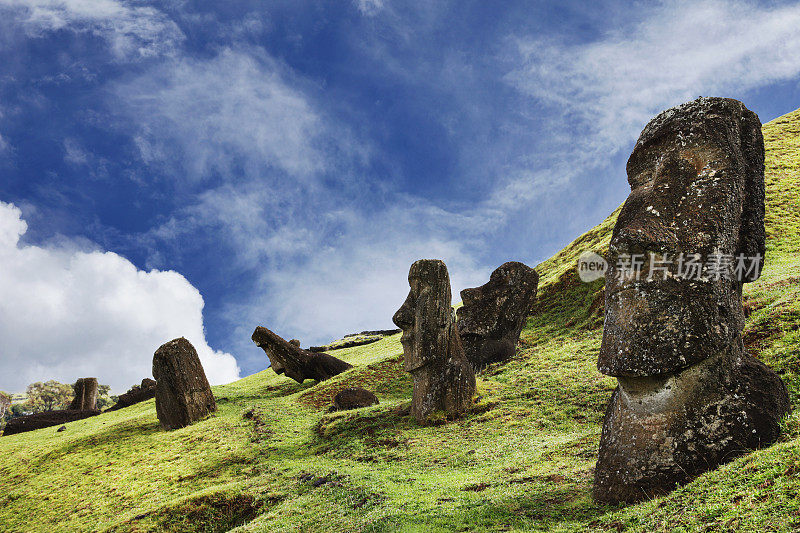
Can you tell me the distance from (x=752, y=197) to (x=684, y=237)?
2.08 meters

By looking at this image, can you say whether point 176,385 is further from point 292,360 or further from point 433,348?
point 433,348

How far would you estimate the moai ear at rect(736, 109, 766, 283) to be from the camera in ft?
28.9

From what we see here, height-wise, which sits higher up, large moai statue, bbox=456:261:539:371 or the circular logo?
the circular logo

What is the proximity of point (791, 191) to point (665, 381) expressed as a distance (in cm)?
3889

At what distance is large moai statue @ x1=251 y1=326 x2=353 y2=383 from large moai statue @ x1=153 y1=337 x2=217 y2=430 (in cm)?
638

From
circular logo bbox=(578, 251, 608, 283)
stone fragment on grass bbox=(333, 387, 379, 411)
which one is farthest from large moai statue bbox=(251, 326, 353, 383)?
circular logo bbox=(578, 251, 608, 283)

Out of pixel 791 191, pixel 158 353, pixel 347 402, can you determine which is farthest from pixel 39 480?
pixel 791 191

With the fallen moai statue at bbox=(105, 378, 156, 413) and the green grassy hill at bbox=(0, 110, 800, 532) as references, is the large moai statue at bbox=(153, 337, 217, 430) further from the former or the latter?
the fallen moai statue at bbox=(105, 378, 156, 413)

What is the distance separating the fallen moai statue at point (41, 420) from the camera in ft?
107

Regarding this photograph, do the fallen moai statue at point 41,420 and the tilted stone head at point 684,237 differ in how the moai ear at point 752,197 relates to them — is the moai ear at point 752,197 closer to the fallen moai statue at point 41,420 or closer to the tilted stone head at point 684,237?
the tilted stone head at point 684,237

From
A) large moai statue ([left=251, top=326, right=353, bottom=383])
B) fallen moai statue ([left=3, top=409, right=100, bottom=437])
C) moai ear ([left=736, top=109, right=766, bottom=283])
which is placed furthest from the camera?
fallen moai statue ([left=3, top=409, right=100, bottom=437])

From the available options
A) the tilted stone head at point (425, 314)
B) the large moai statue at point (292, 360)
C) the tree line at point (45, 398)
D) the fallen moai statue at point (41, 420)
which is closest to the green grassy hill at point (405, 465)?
the large moai statue at point (292, 360)

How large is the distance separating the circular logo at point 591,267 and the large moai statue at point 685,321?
25972mm

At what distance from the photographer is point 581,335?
83.0 ft
